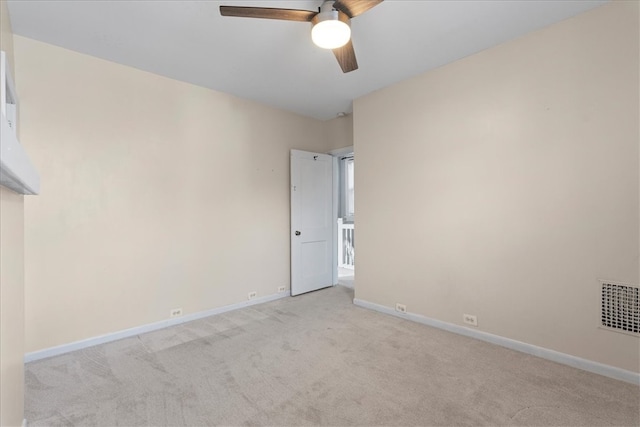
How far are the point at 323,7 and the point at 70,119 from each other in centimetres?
240

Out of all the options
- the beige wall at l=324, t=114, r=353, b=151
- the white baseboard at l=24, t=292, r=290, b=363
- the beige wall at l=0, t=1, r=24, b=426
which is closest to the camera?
the beige wall at l=0, t=1, r=24, b=426

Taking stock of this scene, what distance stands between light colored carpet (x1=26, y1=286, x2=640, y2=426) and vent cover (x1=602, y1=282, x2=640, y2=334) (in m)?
0.39

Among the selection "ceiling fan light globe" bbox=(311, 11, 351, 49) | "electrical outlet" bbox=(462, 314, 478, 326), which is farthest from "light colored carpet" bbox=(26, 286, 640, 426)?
"ceiling fan light globe" bbox=(311, 11, 351, 49)

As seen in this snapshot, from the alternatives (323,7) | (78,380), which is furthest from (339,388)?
(323,7)

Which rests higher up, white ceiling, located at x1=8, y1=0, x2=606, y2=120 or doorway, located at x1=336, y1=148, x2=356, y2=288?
white ceiling, located at x1=8, y1=0, x2=606, y2=120

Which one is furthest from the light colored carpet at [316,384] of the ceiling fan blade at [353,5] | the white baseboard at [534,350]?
the ceiling fan blade at [353,5]

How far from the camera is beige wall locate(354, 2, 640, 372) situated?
2.14 metres

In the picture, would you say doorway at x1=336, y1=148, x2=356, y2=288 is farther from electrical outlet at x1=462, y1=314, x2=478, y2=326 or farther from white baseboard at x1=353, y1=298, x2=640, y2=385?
electrical outlet at x1=462, y1=314, x2=478, y2=326

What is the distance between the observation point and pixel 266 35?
247 cm

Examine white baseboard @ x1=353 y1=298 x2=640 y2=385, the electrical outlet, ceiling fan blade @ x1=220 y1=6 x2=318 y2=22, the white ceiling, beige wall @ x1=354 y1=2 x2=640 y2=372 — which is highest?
the white ceiling

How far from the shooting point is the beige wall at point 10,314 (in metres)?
1.13

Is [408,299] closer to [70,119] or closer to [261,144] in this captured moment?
[261,144]

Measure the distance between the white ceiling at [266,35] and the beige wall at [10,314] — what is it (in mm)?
1586

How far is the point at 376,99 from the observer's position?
360 centimetres
